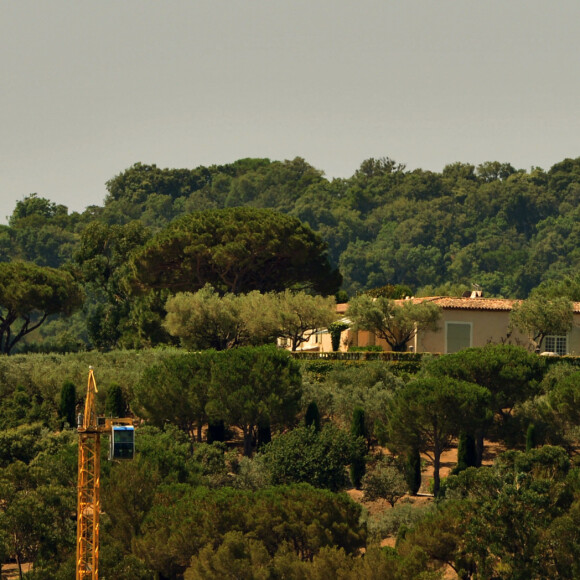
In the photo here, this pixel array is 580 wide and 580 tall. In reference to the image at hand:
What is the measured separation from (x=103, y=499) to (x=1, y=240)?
128 meters

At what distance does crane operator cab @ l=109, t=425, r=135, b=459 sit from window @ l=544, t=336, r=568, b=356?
38149 millimetres

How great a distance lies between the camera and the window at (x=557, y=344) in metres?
73.2

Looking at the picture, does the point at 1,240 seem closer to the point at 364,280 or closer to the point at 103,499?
the point at 364,280

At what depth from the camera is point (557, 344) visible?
73375mm

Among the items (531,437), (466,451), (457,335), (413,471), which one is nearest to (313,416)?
(413,471)

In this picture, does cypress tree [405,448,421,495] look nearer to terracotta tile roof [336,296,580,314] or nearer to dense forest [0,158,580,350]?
terracotta tile roof [336,296,580,314]

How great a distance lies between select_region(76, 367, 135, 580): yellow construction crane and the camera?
39.6 meters

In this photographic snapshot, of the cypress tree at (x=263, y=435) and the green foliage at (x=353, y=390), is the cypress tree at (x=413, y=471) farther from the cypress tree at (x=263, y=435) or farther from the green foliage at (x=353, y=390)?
the cypress tree at (x=263, y=435)

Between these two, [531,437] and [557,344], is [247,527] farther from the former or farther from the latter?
[557,344]

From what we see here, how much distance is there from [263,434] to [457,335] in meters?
15.0

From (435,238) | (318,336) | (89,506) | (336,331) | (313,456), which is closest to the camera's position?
(89,506)

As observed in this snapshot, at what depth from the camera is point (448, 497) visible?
52656mm

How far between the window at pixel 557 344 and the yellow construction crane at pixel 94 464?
1303 inches

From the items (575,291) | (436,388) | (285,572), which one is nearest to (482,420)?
(436,388)
